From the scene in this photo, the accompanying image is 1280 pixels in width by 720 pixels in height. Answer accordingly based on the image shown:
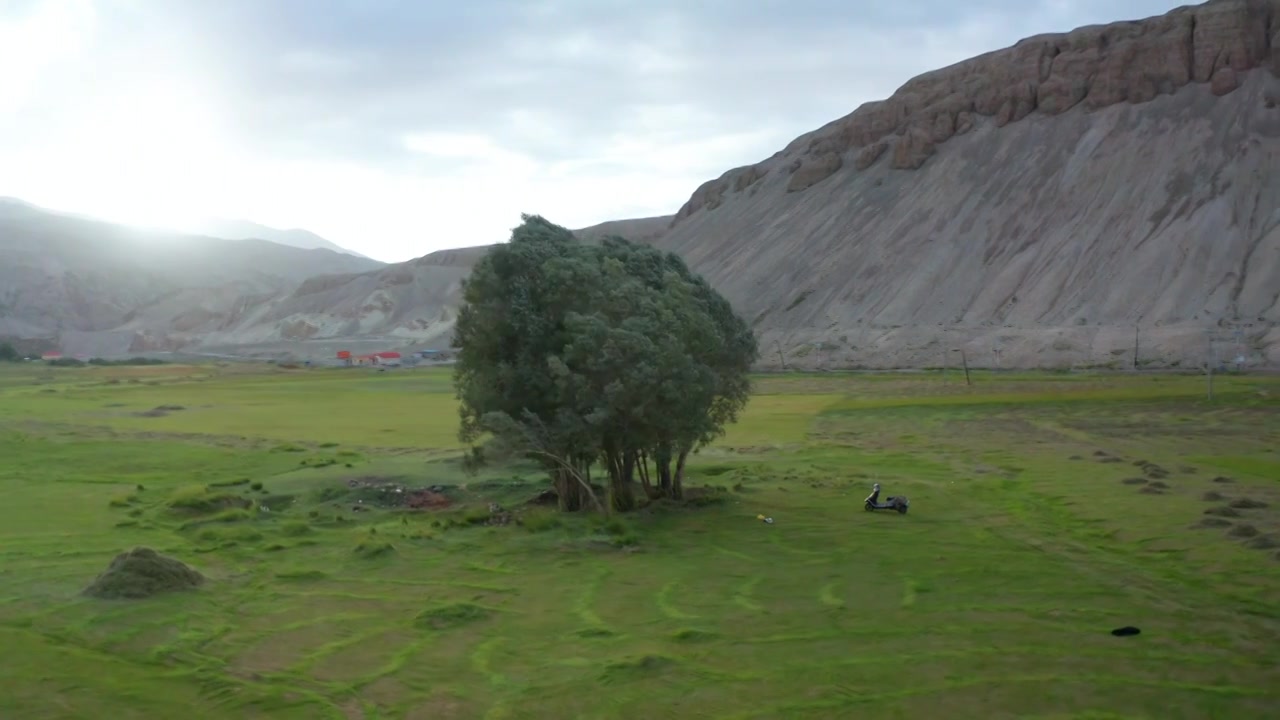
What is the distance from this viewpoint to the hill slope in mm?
77562

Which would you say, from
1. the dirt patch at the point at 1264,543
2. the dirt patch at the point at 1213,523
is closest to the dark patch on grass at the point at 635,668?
the dirt patch at the point at 1264,543

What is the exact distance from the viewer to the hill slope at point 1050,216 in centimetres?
7756

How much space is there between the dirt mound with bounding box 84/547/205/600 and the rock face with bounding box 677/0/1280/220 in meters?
102

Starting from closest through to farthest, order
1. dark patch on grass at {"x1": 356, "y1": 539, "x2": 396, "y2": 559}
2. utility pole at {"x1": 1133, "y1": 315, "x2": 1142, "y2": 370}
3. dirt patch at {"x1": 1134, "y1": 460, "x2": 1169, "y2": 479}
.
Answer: dark patch on grass at {"x1": 356, "y1": 539, "x2": 396, "y2": 559} < dirt patch at {"x1": 1134, "y1": 460, "x2": 1169, "y2": 479} < utility pole at {"x1": 1133, "y1": 315, "x2": 1142, "y2": 370}

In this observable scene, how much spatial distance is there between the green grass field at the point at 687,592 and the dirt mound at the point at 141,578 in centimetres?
31

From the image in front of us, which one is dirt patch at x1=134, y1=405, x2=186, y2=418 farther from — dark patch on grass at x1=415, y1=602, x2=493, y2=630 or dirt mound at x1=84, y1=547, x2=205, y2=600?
dark patch on grass at x1=415, y1=602, x2=493, y2=630

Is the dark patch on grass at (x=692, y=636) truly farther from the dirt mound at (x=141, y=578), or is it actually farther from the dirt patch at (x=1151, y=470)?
the dirt patch at (x=1151, y=470)

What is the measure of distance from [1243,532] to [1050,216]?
81.7m

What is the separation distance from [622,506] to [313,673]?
11.5 m

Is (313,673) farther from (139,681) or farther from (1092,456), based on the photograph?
(1092,456)

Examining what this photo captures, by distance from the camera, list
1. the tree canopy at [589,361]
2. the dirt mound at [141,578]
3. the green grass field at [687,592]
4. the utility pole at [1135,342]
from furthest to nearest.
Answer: the utility pole at [1135,342] → the tree canopy at [589,361] → the dirt mound at [141,578] → the green grass field at [687,592]

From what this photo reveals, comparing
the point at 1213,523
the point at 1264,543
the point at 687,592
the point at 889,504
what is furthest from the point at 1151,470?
the point at 687,592

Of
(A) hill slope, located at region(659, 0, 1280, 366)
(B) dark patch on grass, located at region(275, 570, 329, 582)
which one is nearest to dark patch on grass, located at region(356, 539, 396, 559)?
(B) dark patch on grass, located at region(275, 570, 329, 582)

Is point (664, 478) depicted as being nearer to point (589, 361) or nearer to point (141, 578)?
point (589, 361)
